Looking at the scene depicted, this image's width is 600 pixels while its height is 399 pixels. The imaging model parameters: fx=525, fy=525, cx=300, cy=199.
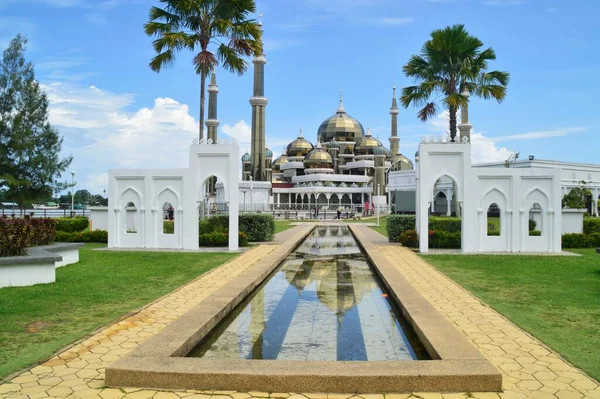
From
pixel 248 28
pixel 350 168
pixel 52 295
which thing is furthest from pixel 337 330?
pixel 350 168

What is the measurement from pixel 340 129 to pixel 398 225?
2561 inches

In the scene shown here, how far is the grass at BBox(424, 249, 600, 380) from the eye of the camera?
6.45 meters

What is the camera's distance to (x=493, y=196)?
57.9 feet

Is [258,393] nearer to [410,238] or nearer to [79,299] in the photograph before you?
[79,299]

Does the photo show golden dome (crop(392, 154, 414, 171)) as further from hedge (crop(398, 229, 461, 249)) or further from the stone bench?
the stone bench

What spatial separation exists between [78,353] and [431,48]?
63.7 ft

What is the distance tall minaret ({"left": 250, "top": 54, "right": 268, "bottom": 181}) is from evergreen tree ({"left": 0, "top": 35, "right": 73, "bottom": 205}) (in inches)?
1027

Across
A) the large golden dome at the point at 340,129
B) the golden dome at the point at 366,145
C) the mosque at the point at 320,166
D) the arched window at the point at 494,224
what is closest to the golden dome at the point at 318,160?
the mosque at the point at 320,166

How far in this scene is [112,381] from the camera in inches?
197

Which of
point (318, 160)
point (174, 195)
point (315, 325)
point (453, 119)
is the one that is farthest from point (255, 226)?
point (318, 160)

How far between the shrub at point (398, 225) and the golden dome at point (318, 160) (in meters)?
52.1

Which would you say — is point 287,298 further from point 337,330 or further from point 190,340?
point 190,340

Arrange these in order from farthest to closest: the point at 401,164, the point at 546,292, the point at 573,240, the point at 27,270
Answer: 1. the point at 401,164
2. the point at 573,240
3. the point at 27,270
4. the point at 546,292

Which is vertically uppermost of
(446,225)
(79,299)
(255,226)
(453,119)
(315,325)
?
(453,119)
